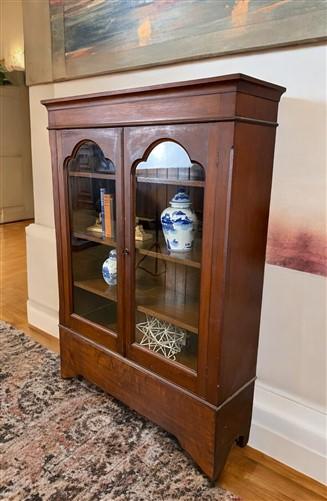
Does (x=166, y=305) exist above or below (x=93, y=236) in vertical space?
below

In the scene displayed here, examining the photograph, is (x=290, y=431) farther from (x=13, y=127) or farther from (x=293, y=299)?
(x=13, y=127)

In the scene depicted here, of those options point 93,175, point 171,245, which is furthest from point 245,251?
point 93,175

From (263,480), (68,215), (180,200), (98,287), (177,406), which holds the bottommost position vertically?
(263,480)

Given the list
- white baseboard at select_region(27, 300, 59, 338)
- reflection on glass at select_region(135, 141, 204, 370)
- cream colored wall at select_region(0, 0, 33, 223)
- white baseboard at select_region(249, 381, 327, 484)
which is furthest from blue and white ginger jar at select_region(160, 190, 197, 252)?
cream colored wall at select_region(0, 0, 33, 223)

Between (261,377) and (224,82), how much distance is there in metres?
1.12

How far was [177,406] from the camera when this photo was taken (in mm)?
1461

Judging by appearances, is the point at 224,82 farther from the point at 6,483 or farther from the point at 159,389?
the point at 6,483

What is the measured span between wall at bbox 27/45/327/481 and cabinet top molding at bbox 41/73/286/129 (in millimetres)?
114

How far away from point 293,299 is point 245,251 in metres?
0.31

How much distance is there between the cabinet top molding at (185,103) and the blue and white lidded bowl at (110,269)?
1.78 feet

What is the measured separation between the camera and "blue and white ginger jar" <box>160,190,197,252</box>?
54.2 inches

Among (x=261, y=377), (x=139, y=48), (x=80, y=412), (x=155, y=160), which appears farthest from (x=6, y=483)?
(x=139, y=48)

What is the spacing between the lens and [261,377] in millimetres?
1579

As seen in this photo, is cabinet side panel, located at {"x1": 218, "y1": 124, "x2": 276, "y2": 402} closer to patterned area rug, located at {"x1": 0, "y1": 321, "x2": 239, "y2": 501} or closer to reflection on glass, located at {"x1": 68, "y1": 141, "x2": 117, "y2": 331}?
patterned area rug, located at {"x1": 0, "y1": 321, "x2": 239, "y2": 501}
